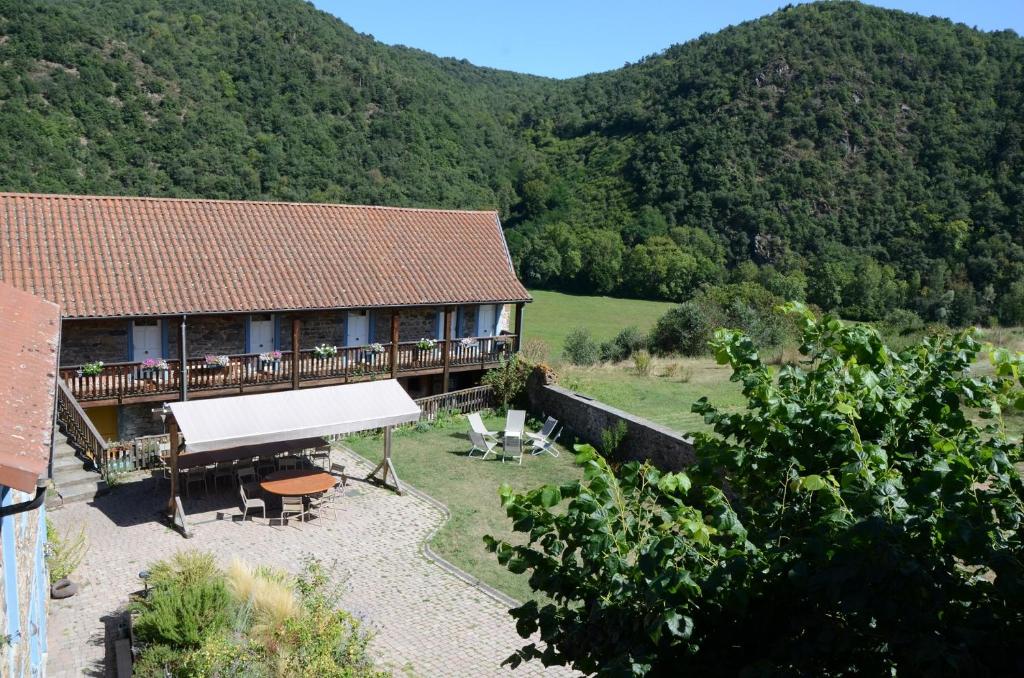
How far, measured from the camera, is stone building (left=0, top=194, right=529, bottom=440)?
17375mm

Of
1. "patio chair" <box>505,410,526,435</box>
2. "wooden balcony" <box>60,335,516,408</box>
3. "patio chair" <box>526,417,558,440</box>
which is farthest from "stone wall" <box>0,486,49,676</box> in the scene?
"patio chair" <box>526,417,558,440</box>

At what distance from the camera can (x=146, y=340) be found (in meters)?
18.1

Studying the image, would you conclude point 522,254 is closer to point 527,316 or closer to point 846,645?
point 527,316

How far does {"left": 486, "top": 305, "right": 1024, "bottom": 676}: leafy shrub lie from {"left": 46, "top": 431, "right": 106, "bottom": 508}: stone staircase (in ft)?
40.4

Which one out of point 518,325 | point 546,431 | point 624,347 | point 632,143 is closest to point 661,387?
point 518,325

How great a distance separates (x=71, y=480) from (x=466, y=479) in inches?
291

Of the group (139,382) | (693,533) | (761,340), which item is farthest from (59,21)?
(693,533)

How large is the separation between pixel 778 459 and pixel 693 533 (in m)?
1.27

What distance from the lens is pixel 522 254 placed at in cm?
6981

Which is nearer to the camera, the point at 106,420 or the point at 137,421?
the point at 106,420

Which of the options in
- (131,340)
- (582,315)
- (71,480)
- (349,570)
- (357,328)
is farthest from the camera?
(582,315)

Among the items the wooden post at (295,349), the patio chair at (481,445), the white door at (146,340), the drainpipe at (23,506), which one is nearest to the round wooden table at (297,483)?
the patio chair at (481,445)

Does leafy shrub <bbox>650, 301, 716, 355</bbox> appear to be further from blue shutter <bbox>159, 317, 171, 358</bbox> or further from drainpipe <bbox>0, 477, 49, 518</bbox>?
drainpipe <bbox>0, 477, 49, 518</bbox>

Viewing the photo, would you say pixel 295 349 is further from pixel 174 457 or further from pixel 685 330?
pixel 685 330
